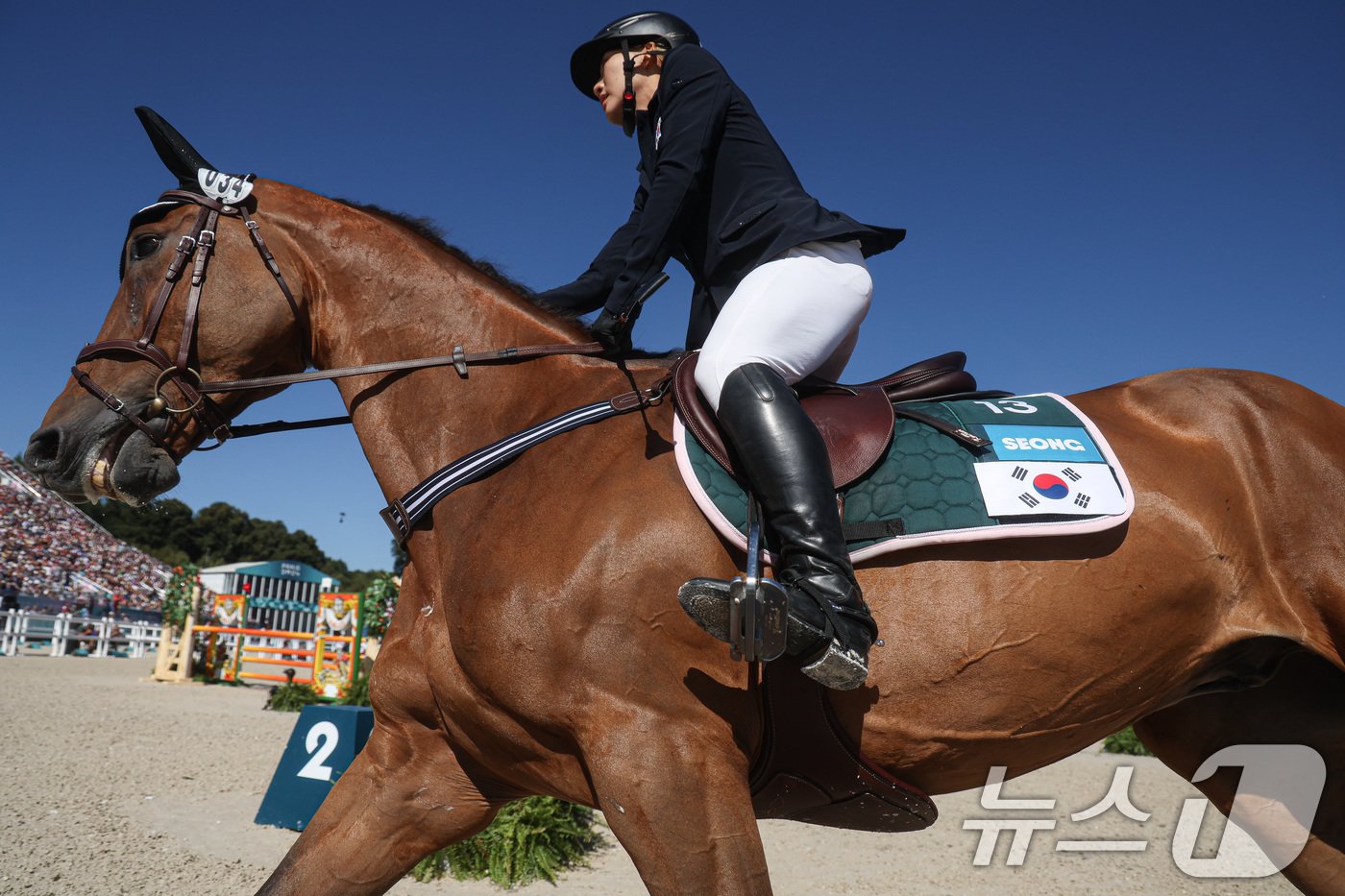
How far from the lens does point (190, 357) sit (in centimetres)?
305

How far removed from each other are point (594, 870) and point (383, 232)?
197 inches

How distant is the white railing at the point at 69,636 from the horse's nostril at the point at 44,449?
2745 cm

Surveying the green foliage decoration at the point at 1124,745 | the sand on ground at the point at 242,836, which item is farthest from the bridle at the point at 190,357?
the green foliage decoration at the point at 1124,745

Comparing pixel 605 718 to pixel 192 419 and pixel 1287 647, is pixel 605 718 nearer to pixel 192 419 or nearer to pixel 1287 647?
pixel 192 419

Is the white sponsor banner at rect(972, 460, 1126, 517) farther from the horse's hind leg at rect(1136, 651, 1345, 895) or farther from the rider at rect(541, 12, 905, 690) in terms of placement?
the horse's hind leg at rect(1136, 651, 1345, 895)

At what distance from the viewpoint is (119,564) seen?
4119 centimetres

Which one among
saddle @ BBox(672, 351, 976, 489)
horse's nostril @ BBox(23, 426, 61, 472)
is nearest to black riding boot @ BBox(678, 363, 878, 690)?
saddle @ BBox(672, 351, 976, 489)

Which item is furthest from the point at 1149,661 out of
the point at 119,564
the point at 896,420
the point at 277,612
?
the point at 119,564

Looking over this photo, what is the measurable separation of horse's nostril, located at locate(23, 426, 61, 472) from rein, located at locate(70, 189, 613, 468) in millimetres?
134

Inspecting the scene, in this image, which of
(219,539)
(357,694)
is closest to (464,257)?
(357,694)

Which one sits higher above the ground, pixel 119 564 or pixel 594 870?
pixel 119 564

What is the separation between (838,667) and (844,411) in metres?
0.82

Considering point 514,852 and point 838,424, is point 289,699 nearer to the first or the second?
point 514,852

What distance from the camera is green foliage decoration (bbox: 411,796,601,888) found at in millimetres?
6062
